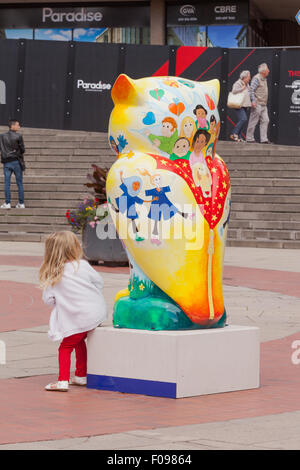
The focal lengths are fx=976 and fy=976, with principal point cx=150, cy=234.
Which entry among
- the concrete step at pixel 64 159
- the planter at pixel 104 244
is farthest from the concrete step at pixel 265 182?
the planter at pixel 104 244

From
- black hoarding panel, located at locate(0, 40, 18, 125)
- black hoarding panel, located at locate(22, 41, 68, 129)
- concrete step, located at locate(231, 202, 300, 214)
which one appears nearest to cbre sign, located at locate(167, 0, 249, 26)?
black hoarding panel, located at locate(22, 41, 68, 129)

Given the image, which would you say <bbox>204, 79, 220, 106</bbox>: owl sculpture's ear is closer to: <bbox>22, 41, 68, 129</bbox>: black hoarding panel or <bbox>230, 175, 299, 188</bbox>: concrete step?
<bbox>230, 175, 299, 188</bbox>: concrete step

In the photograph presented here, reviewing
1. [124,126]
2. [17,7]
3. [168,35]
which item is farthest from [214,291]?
[17,7]

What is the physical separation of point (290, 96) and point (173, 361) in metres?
19.0

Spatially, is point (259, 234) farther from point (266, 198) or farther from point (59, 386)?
point (59, 386)

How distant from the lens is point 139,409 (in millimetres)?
6652

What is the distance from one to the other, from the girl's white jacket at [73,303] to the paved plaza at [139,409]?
19.2 inches

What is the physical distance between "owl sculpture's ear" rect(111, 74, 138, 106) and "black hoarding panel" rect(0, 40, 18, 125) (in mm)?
20085

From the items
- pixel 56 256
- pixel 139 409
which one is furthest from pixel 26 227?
pixel 139 409

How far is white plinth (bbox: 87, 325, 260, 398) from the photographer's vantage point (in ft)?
23.2

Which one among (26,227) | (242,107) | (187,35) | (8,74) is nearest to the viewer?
(26,227)

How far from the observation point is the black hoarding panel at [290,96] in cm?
2517

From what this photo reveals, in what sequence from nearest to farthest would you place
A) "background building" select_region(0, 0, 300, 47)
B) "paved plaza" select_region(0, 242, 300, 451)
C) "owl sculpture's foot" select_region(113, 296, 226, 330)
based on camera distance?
"paved plaza" select_region(0, 242, 300, 451), "owl sculpture's foot" select_region(113, 296, 226, 330), "background building" select_region(0, 0, 300, 47)

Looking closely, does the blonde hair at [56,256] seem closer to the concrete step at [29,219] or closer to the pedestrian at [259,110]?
the concrete step at [29,219]
